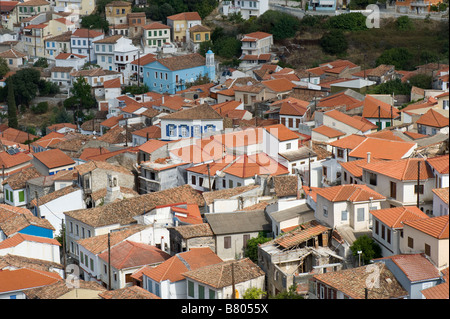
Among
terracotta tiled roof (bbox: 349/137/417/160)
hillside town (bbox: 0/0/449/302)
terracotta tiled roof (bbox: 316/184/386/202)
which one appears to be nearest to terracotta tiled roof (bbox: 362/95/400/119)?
hillside town (bbox: 0/0/449/302)

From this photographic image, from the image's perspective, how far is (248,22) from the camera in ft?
136

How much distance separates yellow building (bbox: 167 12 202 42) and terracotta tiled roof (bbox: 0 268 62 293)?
28.7 meters

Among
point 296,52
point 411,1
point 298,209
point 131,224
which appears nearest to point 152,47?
point 296,52

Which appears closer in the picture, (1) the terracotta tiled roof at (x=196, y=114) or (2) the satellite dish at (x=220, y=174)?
(2) the satellite dish at (x=220, y=174)

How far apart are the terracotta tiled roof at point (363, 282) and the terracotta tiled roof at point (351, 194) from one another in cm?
225

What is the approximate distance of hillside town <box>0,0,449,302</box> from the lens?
13.3 m

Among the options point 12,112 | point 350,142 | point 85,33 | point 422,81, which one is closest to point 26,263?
point 350,142

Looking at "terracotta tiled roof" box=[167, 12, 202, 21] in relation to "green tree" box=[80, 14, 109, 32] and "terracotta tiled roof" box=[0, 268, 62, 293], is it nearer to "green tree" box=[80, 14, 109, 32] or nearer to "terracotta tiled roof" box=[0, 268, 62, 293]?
"green tree" box=[80, 14, 109, 32]

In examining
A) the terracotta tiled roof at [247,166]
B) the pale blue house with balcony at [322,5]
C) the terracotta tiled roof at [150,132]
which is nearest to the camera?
the terracotta tiled roof at [247,166]

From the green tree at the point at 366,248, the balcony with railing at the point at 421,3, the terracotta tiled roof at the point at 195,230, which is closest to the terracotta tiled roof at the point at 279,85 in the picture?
the balcony with railing at the point at 421,3

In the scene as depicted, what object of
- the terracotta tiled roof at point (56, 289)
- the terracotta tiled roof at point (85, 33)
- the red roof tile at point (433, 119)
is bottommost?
the terracotta tiled roof at point (56, 289)

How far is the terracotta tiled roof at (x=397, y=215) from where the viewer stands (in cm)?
1316

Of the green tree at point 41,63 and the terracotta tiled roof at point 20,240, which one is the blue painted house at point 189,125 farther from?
the green tree at point 41,63
